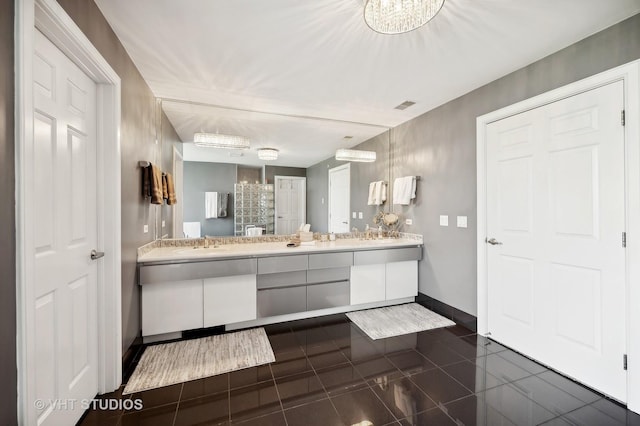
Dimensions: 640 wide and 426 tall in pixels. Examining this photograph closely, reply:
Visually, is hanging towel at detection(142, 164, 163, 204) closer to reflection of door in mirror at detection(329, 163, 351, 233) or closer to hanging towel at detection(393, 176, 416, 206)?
reflection of door in mirror at detection(329, 163, 351, 233)

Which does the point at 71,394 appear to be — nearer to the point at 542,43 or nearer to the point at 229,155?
the point at 229,155

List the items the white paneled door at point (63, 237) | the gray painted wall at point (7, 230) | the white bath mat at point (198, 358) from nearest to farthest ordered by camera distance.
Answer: the gray painted wall at point (7, 230) → the white paneled door at point (63, 237) → the white bath mat at point (198, 358)

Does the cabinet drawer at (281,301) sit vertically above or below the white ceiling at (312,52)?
below

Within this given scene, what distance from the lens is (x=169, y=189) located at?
260 cm

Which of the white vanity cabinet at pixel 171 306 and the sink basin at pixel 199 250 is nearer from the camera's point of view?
the white vanity cabinet at pixel 171 306

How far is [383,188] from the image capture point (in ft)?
12.2

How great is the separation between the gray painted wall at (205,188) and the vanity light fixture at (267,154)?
351 mm

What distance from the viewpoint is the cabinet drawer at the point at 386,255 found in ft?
9.87

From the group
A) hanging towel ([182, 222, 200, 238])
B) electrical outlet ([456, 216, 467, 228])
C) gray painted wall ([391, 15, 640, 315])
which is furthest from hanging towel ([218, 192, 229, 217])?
electrical outlet ([456, 216, 467, 228])

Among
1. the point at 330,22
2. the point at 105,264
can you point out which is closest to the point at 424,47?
the point at 330,22

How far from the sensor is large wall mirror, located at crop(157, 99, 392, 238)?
9.33 ft

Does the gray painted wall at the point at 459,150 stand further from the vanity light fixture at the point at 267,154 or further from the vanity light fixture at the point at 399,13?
the vanity light fixture at the point at 267,154

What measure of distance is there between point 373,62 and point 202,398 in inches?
106

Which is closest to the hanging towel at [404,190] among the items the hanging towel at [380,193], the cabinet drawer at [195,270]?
the hanging towel at [380,193]
